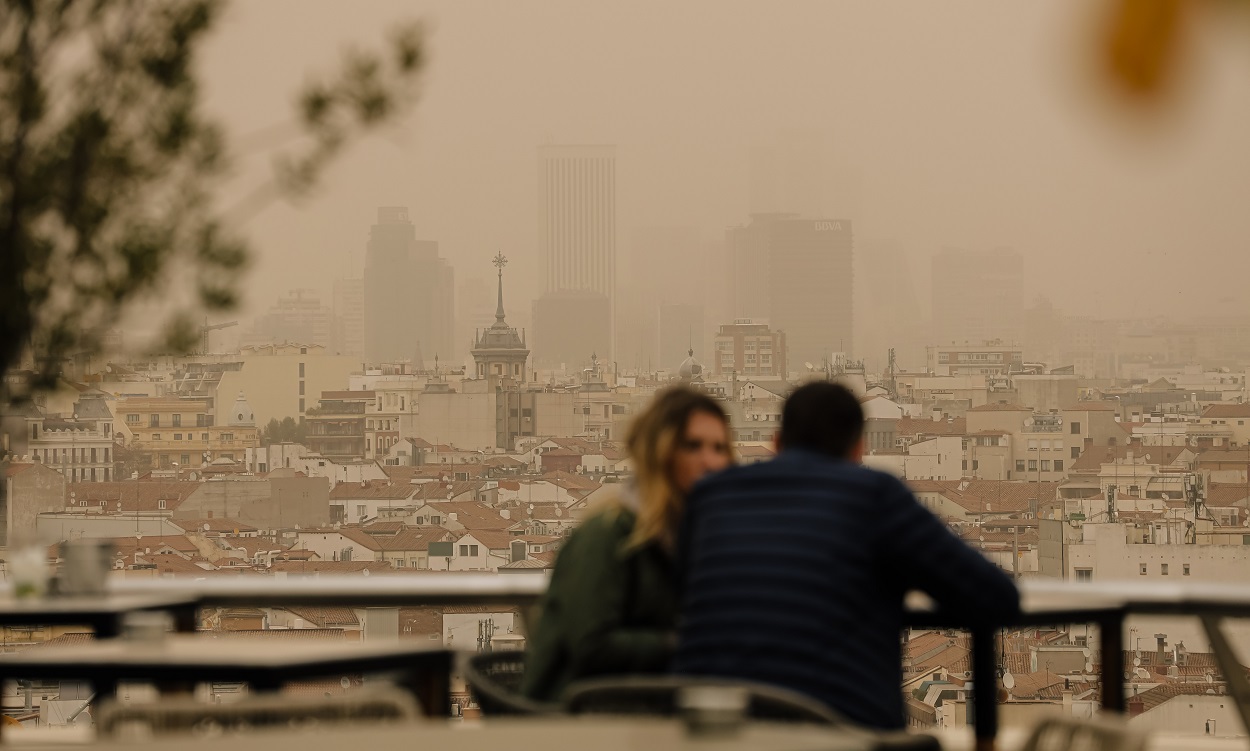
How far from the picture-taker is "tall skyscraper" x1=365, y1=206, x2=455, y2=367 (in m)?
7.20

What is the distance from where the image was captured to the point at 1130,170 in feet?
1.64

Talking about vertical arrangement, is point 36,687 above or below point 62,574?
below

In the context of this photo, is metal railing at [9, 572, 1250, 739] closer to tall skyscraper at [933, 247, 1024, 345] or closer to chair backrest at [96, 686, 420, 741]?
chair backrest at [96, 686, 420, 741]

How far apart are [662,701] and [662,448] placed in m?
0.79

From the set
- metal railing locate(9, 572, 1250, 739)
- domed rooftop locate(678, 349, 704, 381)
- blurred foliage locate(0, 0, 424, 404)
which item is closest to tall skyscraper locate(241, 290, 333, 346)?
domed rooftop locate(678, 349, 704, 381)

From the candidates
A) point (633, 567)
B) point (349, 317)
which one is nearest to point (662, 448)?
point (633, 567)

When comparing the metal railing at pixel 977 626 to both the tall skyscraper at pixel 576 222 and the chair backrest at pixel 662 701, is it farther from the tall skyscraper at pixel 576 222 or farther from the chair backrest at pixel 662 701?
the tall skyscraper at pixel 576 222

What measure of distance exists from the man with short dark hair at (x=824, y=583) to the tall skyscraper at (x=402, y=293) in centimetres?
511

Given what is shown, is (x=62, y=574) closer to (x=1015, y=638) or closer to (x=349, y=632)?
(x=349, y=632)

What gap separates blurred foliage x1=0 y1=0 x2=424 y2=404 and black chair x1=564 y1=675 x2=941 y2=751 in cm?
98

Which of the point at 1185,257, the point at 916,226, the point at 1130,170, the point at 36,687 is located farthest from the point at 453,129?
the point at 1130,170

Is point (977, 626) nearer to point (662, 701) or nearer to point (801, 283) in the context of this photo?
point (662, 701)

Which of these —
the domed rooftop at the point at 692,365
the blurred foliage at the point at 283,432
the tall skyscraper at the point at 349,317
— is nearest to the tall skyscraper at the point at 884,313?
the domed rooftop at the point at 692,365

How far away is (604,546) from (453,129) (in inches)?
226
